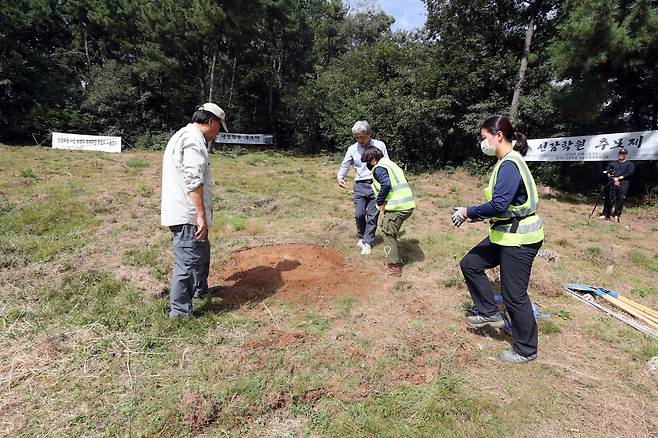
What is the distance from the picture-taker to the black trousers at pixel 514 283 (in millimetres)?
2693

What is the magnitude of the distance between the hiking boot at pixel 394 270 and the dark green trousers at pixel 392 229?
0.10m

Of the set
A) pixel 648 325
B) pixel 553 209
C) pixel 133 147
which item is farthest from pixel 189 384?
pixel 133 147

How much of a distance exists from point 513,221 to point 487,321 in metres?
0.96

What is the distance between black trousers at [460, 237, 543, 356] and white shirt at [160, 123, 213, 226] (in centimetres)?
239

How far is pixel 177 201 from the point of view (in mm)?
3025

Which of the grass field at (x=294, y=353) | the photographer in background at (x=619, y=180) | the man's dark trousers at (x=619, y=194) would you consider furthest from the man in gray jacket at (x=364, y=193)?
the man's dark trousers at (x=619, y=194)

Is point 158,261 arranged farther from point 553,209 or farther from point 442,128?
point 442,128

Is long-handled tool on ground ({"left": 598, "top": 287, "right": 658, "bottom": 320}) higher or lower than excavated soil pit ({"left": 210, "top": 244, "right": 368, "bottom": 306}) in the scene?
higher

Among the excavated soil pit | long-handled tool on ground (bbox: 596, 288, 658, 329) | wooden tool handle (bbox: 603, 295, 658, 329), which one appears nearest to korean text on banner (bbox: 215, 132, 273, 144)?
the excavated soil pit

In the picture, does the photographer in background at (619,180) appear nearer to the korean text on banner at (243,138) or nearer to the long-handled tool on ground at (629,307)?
the long-handled tool on ground at (629,307)

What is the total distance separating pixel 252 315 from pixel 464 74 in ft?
44.2

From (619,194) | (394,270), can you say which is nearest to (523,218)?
(394,270)

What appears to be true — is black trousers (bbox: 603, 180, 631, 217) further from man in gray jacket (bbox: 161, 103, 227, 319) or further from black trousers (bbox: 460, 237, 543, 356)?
man in gray jacket (bbox: 161, 103, 227, 319)

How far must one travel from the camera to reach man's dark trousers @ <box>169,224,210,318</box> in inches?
121
